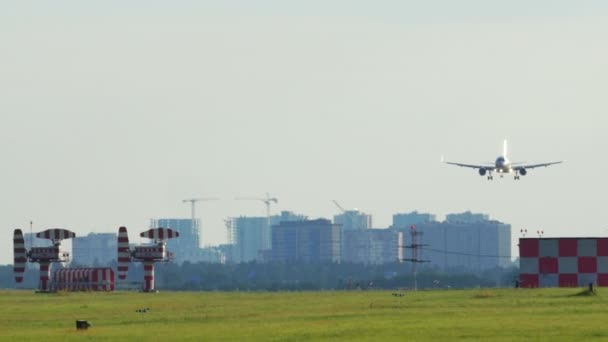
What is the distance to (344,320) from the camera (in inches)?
3853

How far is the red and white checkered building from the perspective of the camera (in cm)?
18418

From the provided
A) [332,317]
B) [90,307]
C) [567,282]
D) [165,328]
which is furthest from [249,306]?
[567,282]

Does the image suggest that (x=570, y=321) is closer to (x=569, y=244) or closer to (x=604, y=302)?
(x=604, y=302)

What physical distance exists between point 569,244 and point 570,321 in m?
98.0

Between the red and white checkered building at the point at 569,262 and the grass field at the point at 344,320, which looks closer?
the grass field at the point at 344,320

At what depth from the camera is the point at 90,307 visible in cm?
14025

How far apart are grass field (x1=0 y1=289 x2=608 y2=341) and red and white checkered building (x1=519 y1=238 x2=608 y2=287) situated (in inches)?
1905

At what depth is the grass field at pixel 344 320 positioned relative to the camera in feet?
271

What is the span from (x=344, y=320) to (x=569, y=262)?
298ft

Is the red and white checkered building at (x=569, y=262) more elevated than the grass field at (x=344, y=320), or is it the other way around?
the red and white checkered building at (x=569, y=262)

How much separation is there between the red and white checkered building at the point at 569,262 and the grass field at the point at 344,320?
159 feet

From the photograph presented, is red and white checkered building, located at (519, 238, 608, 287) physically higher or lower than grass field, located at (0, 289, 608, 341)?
higher

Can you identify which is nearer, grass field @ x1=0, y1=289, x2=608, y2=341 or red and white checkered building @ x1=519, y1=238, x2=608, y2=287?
grass field @ x1=0, y1=289, x2=608, y2=341

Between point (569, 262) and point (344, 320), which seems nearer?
point (344, 320)
